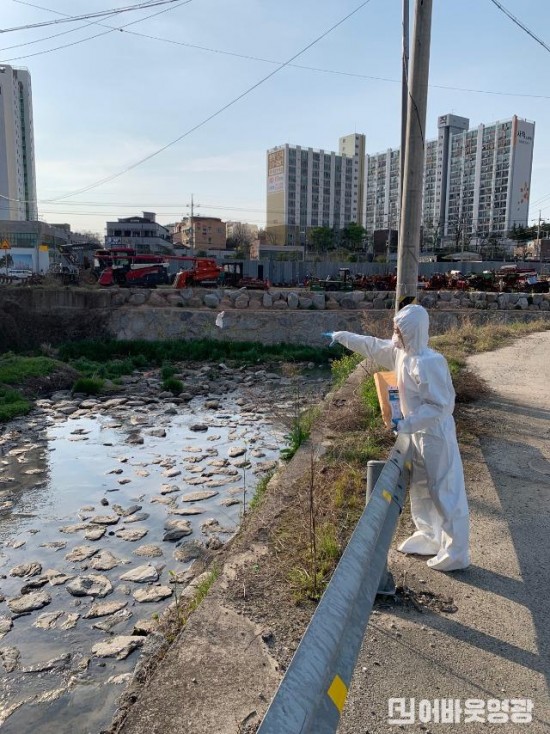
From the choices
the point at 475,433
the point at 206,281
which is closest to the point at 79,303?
the point at 206,281

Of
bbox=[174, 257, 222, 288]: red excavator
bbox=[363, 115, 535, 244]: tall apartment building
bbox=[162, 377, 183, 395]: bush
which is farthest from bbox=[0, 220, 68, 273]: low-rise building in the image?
bbox=[363, 115, 535, 244]: tall apartment building

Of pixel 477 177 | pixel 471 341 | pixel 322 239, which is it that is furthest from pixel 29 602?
pixel 477 177

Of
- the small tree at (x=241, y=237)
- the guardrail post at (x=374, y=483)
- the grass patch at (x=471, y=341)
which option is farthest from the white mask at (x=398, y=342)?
the small tree at (x=241, y=237)

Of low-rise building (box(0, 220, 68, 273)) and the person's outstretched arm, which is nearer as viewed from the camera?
the person's outstretched arm

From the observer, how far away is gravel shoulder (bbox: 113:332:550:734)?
262 cm

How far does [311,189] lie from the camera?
Answer: 113188 mm

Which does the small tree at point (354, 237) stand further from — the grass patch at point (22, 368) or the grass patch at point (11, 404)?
the grass patch at point (11, 404)

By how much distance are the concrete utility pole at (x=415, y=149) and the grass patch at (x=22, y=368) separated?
515 inches

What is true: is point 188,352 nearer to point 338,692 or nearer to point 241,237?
point 338,692

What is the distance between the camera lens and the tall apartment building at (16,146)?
259 feet

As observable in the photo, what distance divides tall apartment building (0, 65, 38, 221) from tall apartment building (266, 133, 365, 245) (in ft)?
135

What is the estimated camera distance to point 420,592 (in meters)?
3.46

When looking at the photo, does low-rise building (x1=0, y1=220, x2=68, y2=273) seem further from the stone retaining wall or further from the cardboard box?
the cardboard box

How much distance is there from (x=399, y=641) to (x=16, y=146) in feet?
319
